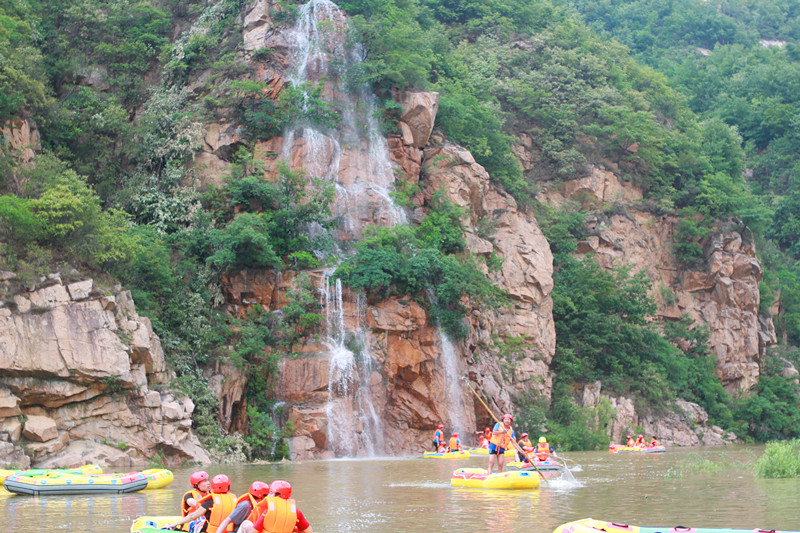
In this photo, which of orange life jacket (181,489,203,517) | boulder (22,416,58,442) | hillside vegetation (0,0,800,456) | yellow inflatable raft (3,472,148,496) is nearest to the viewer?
orange life jacket (181,489,203,517)

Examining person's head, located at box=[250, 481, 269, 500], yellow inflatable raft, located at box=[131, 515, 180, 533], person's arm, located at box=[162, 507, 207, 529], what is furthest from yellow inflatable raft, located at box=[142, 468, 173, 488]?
person's head, located at box=[250, 481, 269, 500]

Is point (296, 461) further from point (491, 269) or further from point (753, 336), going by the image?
point (753, 336)

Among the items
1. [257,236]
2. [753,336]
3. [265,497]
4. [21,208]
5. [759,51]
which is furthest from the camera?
[759,51]

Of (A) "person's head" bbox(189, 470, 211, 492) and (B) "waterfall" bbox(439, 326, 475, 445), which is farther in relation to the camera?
(B) "waterfall" bbox(439, 326, 475, 445)

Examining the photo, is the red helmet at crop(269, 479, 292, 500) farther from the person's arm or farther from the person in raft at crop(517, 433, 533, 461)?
the person in raft at crop(517, 433, 533, 461)

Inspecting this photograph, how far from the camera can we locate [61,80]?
3219 cm

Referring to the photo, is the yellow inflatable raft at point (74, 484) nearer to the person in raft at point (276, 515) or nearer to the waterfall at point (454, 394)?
the person in raft at point (276, 515)

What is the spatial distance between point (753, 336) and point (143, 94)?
31.5 m

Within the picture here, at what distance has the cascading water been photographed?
26266mm

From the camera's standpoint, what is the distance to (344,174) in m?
32.4

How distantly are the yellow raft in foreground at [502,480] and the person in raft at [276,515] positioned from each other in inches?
324

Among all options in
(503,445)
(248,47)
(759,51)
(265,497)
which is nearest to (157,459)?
(503,445)

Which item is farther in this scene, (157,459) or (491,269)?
(491,269)

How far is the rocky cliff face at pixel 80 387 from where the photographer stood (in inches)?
770
